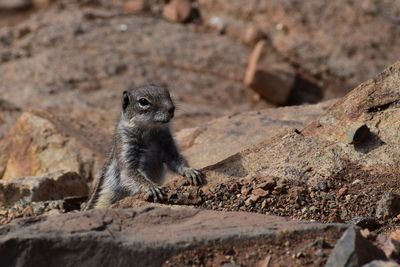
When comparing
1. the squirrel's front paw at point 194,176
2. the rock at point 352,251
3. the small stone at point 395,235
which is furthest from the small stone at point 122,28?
the rock at point 352,251

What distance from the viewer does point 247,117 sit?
1124 cm

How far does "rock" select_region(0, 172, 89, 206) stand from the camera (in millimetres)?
9625

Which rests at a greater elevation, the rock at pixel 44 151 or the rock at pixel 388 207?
the rock at pixel 388 207

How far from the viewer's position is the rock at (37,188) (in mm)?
9625

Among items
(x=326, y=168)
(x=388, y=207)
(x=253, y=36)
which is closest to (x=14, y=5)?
(x=253, y=36)

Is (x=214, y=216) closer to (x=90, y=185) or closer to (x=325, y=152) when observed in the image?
(x=325, y=152)

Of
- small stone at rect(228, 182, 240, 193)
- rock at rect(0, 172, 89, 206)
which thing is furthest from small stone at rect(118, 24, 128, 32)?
small stone at rect(228, 182, 240, 193)

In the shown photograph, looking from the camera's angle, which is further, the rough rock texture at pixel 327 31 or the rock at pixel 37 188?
the rough rock texture at pixel 327 31

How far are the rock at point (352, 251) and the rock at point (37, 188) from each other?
4.77 metres

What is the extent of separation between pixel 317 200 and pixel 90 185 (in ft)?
14.0

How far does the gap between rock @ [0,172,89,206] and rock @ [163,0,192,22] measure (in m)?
7.17

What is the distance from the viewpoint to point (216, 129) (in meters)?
11.0

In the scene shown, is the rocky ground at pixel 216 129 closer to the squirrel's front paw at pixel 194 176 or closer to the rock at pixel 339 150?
the rock at pixel 339 150

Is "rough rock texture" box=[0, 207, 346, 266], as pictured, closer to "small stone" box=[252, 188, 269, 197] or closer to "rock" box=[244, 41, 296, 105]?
"small stone" box=[252, 188, 269, 197]
